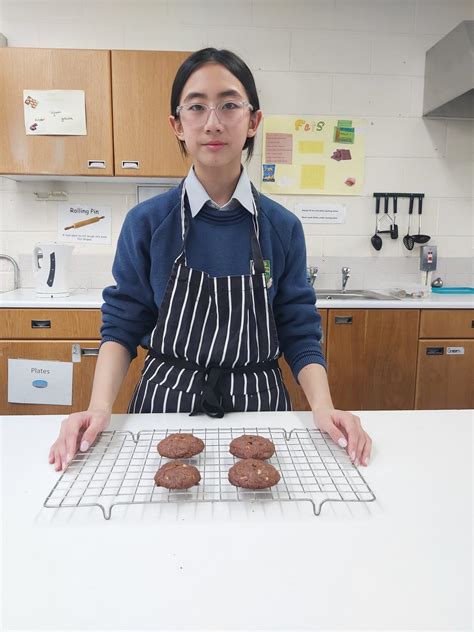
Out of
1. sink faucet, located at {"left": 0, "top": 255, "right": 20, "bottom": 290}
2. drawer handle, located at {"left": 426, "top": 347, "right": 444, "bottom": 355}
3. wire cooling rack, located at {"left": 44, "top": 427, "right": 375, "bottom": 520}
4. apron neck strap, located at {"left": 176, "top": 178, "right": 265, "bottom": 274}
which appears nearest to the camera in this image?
wire cooling rack, located at {"left": 44, "top": 427, "right": 375, "bottom": 520}

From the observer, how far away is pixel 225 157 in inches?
42.6

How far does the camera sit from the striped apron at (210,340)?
1.15m

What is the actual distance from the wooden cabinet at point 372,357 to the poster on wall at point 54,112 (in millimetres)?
1655

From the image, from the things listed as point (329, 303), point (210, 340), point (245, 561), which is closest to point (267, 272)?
point (210, 340)

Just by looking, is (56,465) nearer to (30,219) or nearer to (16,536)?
(16,536)

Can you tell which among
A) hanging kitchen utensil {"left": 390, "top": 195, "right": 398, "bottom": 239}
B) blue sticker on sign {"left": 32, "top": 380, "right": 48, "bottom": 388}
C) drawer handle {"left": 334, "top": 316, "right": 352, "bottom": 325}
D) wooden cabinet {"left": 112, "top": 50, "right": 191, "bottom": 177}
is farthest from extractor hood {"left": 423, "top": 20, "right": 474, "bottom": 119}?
blue sticker on sign {"left": 32, "top": 380, "right": 48, "bottom": 388}

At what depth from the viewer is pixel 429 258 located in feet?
9.56

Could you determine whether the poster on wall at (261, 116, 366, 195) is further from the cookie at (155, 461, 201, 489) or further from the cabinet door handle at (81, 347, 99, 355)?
the cookie at (155, 461, 201, 489)

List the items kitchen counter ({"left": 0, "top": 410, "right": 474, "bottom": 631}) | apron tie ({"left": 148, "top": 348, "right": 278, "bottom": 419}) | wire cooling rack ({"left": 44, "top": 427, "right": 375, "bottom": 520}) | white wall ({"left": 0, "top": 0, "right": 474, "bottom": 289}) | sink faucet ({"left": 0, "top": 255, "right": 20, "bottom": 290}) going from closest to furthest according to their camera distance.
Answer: kitchen counter ({"left": 0, "top": 410, "right": 474, "bottom": 631}), wire cooling rack ({"left": 44, "top": 427, "right": 375, "bottom": 520}), apron tie ({"left": 148, "top": 348, "right": 278, "bottom": 419}), white wall ({"left": 0, "top": 0, "right": 474, "bottom": 289}), sink faucet ({"left": 0, "top": 255, "right": 20, "bottom": 290})

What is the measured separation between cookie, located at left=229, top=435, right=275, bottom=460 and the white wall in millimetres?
2257

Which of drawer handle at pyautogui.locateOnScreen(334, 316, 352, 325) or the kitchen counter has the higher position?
drawer handle at pyautogui.locateOnScreen(334, 316, 352, 325)

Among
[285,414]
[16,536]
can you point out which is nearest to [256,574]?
[16,536]

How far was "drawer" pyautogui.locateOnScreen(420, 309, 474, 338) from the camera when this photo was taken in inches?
96.3

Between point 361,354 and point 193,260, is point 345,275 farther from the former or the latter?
point 193,260
